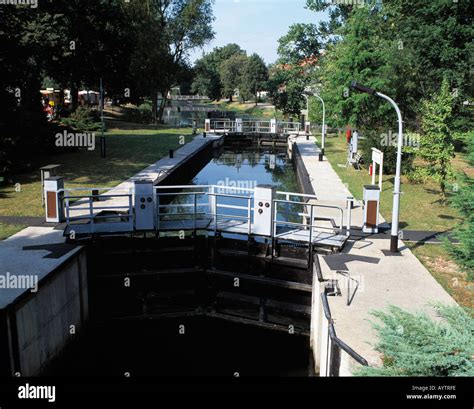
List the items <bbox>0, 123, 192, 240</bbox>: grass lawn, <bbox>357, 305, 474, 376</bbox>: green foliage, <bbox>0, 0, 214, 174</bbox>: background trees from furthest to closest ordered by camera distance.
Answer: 1. <bbox>0, 0, 214, 174</bbox>: background trees
2. <bbox>0, 123, 192, 240</bbox>: grass lawn
3. <bbox>357, 305, 474, 376</bbox>: green foliage

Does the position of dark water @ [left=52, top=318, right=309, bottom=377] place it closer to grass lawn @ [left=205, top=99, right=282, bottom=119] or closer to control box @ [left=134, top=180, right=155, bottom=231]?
control box @ [left=134, top=180, right=155, bottom=231]

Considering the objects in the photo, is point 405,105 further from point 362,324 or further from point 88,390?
point 88,390

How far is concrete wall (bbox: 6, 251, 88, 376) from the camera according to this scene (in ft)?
28.0

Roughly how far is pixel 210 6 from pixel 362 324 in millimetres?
47053

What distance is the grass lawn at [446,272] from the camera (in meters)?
9.92

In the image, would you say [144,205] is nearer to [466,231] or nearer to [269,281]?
[269,281]

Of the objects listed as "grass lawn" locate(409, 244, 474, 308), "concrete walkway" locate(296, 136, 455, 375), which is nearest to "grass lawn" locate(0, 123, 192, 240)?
"concrete walkway" locate(296, 136, 455, 375)

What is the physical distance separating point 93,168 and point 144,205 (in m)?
10.9

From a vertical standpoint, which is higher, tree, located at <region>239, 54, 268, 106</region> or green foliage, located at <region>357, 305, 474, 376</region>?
tree, located at <region>239, 54, 268, 106</region>

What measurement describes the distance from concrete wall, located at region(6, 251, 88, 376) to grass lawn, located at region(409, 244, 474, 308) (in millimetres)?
7641

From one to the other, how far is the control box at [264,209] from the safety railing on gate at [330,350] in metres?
3.64

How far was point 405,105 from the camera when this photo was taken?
27.0 metres

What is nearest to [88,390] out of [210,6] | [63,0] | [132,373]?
[132,373]

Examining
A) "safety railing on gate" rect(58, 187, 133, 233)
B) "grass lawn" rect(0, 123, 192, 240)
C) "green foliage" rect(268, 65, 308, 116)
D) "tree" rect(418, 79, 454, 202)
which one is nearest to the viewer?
"safety railing on gate" rect(58, 187, 133, 233)
